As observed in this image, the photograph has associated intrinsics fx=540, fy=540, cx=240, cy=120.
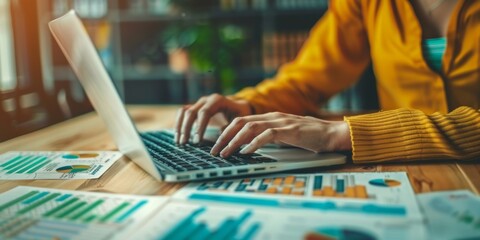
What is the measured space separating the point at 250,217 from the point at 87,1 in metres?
3.53

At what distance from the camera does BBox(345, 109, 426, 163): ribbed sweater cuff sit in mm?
892

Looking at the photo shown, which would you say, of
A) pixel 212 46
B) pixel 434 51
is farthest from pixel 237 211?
pixel 212 46

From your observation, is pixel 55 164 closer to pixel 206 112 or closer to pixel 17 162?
pixel 17 162

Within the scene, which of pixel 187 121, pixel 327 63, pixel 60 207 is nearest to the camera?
pixel 60 207

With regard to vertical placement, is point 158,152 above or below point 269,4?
below

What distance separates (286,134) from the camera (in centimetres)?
89

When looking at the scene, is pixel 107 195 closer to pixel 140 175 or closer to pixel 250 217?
pixel 140 175

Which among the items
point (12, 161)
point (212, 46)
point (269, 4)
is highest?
point (269, 4)

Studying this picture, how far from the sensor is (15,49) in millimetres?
2646

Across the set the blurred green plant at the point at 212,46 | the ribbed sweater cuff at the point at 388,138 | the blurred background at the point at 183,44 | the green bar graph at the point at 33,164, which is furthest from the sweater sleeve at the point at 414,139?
the blurred green plant at the point at 212,46

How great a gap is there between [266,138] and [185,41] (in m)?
2.81

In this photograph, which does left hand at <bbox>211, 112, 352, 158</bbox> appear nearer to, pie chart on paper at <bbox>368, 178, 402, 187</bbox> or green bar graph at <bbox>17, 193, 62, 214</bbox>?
pie chart on paper at <bbox>368, 178, 402, 187</bbox>

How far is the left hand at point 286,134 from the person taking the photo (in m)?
0.88

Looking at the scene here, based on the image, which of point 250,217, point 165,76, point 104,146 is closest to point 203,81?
point 165,76
